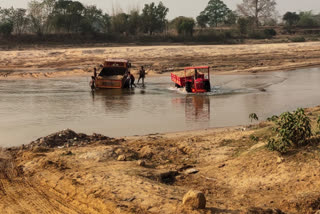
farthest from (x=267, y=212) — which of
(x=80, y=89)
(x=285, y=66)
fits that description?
(x=285, y=66)

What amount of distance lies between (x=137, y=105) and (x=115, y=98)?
Answer: 2.80 metres

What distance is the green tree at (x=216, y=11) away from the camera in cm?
8399

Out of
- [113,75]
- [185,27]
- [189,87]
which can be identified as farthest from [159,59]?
[185,27]

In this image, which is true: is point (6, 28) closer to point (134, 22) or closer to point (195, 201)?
point (134, 22)

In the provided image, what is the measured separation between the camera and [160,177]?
27.1 feet

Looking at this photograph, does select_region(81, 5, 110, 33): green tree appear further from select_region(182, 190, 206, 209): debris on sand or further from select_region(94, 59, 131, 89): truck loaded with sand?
select_region(182, 190, 206, 209): debris on sand

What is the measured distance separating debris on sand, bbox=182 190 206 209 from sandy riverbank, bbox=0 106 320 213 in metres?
0.08

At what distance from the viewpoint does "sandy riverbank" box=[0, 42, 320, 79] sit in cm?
3544

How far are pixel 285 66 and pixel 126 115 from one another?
23453 mm

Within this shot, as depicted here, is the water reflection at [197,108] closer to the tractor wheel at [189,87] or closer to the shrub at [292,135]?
the tractor wheel at [189,87]

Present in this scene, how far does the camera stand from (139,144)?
1123cm

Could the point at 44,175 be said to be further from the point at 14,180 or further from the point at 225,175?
the point at 225,175

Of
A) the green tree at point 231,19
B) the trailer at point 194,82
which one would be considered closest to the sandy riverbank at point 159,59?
the trailer at point 194,82

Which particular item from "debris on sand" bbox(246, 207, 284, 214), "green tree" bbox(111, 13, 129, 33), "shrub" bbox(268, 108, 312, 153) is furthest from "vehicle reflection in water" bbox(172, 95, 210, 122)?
"green tree" bbox(111, 13, 129, 33)
